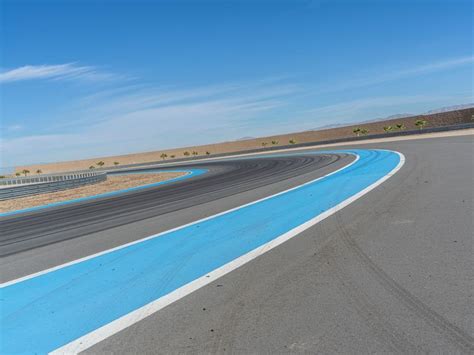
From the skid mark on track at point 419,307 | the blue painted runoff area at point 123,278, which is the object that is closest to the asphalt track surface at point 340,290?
the skid mark on track at point 419,307

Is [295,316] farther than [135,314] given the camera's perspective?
No

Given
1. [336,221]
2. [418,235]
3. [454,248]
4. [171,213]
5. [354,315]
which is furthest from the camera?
[171,213]

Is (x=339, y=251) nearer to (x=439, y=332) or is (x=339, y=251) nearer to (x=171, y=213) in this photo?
(x=439, y=332)

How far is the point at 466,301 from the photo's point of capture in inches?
163

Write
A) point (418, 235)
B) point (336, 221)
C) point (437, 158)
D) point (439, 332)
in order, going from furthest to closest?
1. point (437, 158)
2. point (336, 221)
3. point (418, 235)
4. point (439, 332)

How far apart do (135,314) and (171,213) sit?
7.15 m

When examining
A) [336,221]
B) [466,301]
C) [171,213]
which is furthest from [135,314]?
[171,213]

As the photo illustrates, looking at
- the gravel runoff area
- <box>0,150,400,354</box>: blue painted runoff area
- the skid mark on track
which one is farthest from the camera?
the gravel runoff area

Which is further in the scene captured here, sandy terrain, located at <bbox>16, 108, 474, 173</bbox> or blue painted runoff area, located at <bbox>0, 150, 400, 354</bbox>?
sandy terrain, located at <bbox>16, 108, 474, 173</bbox>

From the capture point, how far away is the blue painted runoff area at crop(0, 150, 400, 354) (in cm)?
457

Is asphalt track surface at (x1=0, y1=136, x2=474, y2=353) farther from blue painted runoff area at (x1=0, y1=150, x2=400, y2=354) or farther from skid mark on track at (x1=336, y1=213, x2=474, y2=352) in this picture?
blue painted runoff area at (x1=0, y1=150, x2=400, y2=354)

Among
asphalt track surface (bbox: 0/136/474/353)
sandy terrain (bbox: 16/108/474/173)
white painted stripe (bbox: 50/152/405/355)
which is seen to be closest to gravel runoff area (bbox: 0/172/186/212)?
asphalt track surface (bbox: 0/136/474/353)

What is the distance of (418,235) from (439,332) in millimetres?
3109

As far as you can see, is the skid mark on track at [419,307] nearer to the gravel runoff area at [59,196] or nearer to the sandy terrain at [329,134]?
the gravel runoff area at [59,196]
